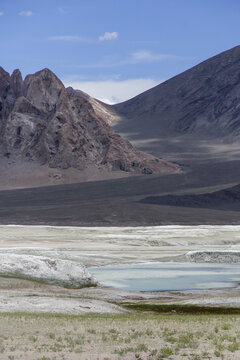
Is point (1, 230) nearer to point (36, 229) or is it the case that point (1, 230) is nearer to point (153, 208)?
point (36, 229)

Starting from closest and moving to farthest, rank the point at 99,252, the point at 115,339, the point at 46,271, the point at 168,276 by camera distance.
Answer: the point at 115,339
the point at 46,271
the point at 168,276
the point at 99,252

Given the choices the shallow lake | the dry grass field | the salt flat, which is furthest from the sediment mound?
the dry grass field

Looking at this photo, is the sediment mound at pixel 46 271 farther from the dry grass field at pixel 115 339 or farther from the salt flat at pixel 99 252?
the dry grass field at pixel 115 339

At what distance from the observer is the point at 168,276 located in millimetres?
61094

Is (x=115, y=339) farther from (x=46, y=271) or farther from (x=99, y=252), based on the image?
(x=99, y=252)

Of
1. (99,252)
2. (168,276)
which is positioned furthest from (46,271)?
(99,252)

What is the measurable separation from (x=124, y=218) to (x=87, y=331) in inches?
5391

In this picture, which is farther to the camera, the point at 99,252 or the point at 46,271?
the point at 99,252

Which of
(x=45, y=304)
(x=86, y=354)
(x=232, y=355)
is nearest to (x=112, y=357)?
(x=86, y=354)

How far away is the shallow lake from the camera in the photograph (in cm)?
5394

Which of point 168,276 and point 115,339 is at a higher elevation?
point 115,339

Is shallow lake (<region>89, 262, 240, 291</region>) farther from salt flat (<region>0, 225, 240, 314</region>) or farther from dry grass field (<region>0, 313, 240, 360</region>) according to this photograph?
dry grass field (<region>0, 313, 240, 360</region>)

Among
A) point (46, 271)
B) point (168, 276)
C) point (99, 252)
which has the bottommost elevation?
point (99, 252)

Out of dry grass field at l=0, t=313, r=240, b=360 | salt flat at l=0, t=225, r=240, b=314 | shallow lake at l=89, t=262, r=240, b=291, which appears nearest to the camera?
dry grass field at l=0, t=313, r=240, b=360
